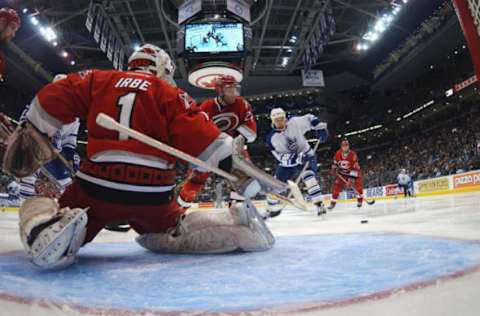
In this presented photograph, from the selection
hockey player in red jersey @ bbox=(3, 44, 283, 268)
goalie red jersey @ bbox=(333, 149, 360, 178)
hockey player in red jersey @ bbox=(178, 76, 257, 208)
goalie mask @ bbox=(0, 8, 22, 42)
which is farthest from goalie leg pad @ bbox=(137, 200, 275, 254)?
goalie red jersey @ bbox=(333, 149, 360, 178)

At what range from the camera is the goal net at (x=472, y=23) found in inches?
49.7

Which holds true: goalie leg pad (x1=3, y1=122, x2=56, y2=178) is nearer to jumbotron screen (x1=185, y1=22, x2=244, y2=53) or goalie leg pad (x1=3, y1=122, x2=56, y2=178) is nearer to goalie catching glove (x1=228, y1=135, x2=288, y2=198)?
goalie catching glove (x1=228, y1=135, x2=288, y2=198)

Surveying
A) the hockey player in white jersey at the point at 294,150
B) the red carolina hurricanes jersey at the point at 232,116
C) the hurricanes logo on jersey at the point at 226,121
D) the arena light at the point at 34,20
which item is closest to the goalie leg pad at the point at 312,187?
the hockey player in white jersey at the point at 294,150

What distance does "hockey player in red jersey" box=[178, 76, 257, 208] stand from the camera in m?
3.23

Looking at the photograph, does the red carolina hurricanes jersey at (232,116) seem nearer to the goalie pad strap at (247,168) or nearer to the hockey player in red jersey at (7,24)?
the hockey player in red jersey at (7,24)

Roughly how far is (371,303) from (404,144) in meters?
22.4

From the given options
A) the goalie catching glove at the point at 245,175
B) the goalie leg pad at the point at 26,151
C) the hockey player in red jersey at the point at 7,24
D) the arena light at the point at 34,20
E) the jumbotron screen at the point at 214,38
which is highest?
the arena light at the point at 34,20

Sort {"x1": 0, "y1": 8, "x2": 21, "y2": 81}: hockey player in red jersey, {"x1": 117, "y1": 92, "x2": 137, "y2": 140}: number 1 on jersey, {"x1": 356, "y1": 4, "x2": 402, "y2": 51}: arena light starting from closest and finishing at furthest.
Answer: {"x1": 117, "y1": 92, "x2": 137, "y2": 140}: number 1 on jersey < {"x1": 0, "y1": 8, "x2": 21, "y2": 81}: hockey player in red jersey < {"x1": 356, "y1": 4, "x2": 402, "y2": 51}: arena light

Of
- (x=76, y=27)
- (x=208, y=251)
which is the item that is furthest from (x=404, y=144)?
(x=208, y=251)

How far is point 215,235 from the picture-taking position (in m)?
1.61

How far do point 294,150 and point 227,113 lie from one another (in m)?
1.90

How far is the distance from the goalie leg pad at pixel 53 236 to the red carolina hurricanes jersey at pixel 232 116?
6.98 ft

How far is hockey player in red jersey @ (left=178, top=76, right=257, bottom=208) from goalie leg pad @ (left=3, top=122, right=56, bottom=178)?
1790mm

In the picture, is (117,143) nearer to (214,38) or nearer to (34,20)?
(214,38)
